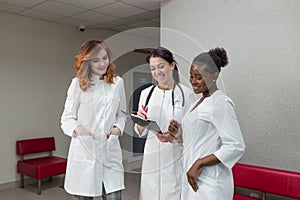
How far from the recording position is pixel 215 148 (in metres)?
1.14

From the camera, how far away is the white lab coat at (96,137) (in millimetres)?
1324

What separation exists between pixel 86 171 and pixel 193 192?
0.56 meters

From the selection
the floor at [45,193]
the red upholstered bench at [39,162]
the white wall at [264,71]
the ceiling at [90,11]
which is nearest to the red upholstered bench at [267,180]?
the white wall at [264,71]

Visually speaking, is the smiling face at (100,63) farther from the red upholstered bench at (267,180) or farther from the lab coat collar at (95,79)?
the red upholstered bench at (267,180)

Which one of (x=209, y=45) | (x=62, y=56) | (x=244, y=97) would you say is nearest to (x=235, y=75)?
(x=244, y=97)

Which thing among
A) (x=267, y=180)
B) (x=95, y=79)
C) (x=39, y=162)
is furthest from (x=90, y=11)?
(x=267, y=180)

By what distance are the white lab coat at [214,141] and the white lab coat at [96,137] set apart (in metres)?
0.36

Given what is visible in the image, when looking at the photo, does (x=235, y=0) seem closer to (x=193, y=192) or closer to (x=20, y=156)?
(x=193, y=192)

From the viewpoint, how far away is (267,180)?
2.00 m

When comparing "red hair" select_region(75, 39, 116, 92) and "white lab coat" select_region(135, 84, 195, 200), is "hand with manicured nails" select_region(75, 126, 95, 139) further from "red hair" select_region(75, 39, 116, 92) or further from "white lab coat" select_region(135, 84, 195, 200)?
"white lab coat" select_region(135, 84, 195, 200)

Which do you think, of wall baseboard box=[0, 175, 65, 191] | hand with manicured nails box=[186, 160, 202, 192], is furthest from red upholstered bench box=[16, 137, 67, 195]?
hand with manicured nails box=[186, 160, 202, 192]

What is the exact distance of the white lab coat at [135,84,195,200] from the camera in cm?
125

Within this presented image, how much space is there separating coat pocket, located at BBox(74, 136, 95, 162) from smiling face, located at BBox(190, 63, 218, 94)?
0.60 meters

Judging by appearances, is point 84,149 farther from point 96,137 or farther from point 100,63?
point 100,63
